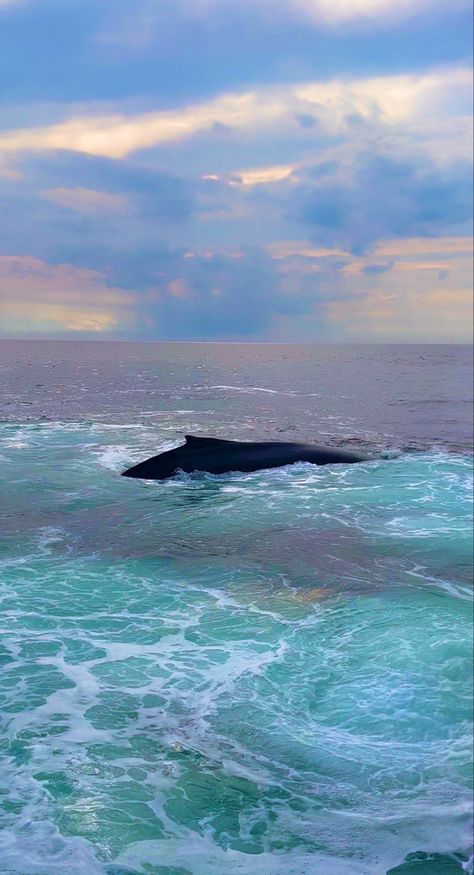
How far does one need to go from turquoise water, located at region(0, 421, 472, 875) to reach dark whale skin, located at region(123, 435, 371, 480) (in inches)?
146

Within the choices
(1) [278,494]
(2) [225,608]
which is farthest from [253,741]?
(1) [278,494]

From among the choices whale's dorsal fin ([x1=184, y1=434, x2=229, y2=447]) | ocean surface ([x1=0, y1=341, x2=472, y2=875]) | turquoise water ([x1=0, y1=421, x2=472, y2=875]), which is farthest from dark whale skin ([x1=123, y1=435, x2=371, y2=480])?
turquoise water ([x1=0, y1=421, x2=472, y2=875])

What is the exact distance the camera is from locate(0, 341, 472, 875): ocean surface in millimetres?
6234

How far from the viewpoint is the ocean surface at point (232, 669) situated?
6.23 m

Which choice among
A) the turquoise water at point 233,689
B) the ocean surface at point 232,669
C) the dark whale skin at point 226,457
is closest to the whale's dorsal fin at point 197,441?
the dark whale skin at point 226,457

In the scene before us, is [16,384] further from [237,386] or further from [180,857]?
[237,386]

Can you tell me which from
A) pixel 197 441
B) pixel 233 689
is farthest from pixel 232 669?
pixel 197 441

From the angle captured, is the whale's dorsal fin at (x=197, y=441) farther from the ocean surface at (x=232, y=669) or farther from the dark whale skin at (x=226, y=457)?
the ocean surface at (x=232, y=669)

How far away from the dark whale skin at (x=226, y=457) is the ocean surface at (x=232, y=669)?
66cm

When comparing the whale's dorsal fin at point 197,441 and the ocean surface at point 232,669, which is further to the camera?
the whale's dorsal fin at point 197,441

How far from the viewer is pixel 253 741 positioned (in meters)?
7.80

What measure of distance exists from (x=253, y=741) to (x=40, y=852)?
8.99 feet

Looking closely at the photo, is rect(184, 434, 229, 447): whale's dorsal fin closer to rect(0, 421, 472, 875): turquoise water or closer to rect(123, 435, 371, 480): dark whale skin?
rect(123, 435, 371, 480): dark whale skin

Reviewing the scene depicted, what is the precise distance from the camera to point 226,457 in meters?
23.1
